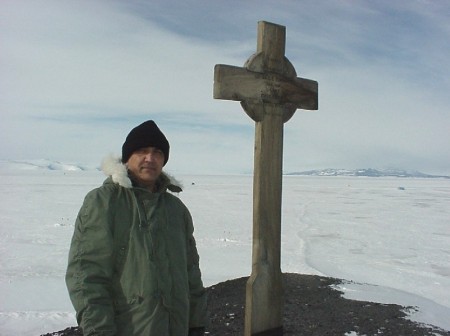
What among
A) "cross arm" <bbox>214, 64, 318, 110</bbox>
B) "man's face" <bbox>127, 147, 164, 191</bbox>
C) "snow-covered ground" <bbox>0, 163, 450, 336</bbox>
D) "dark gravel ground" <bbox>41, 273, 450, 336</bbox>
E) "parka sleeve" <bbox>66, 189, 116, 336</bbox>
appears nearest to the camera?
"parka sleeve" <bbox>66, 189, 116, 336</bbox>

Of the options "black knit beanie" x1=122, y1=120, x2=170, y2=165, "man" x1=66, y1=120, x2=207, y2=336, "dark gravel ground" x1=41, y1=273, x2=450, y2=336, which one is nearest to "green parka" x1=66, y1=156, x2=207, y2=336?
"man" x1=66, y1=120, x2=207, y2=336

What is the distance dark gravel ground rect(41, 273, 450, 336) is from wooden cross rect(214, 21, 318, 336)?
768 millimetres

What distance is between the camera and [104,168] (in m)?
2.24

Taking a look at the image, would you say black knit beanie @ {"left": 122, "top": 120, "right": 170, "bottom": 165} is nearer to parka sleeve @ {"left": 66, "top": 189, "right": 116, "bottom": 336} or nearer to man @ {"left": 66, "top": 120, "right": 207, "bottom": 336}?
man @ {"left": 66, "top": 120, "right": 207, "bottom": 336}

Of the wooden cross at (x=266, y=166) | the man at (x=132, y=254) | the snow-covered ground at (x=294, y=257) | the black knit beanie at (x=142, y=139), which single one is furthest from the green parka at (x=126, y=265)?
the snow-covered ground at (x=294, y=257)

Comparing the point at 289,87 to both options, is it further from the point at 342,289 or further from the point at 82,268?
the point at 342,289

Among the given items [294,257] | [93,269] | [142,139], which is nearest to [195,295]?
[93,269]

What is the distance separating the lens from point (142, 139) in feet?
7.57

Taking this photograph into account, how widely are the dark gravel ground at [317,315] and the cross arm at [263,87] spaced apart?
2.34 m

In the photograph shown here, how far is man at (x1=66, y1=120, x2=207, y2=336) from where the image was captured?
6.49ft

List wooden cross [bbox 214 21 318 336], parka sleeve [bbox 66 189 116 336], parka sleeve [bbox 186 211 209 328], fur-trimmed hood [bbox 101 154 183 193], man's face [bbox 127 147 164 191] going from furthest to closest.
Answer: wooden cross [bbox 214 21 318 336] → parka sleeve [bbox 186 211 209 328] → man's face [bbox 127 147 164 191] → fur-trimmed hood [bbox 101 154 183 193] → parka sleeve [bbox 66 189 116 336]

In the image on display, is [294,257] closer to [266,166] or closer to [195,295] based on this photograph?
[266,166]

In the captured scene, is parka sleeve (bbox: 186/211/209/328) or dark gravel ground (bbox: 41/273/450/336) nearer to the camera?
parka sleeve (bbox: 186/211/209/328)

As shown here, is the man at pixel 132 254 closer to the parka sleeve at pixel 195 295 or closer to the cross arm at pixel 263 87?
the parka sleeve at pixel 195 295
